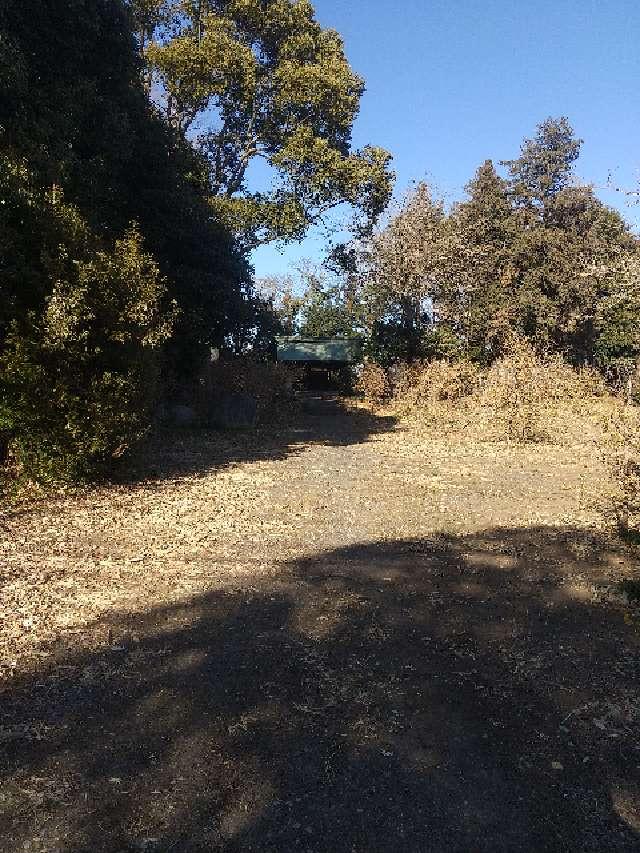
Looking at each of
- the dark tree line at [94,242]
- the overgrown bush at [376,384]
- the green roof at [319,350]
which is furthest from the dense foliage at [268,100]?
the green roof at [319,350]

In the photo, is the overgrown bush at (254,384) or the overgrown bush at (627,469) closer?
the overgrown bush at (627,469)

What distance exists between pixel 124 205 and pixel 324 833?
494 inches

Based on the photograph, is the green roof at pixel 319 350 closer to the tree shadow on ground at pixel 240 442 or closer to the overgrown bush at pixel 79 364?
the tree shadow on ground at pixel 240 442


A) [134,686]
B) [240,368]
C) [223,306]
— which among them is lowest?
[134,686]

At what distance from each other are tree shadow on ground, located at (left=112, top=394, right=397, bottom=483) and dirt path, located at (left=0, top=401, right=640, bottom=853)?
283 cm

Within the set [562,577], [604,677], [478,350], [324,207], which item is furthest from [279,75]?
[604,677]

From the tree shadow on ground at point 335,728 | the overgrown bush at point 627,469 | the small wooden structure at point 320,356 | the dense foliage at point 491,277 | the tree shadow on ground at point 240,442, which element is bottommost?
the tree shadow on ground at point 240,442

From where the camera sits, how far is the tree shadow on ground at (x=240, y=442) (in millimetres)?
10203

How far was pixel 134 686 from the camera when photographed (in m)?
3.46

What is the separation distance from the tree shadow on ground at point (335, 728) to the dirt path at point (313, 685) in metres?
0.01

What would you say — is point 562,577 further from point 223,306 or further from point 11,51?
point 223,306

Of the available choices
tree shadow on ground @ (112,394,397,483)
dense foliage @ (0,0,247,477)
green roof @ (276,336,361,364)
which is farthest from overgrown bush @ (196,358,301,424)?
green roof @ (276,336,361,364)

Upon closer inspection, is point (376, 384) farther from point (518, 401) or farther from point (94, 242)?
point (94, 242)

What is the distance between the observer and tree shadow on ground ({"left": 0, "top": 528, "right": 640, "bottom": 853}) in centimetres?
239
